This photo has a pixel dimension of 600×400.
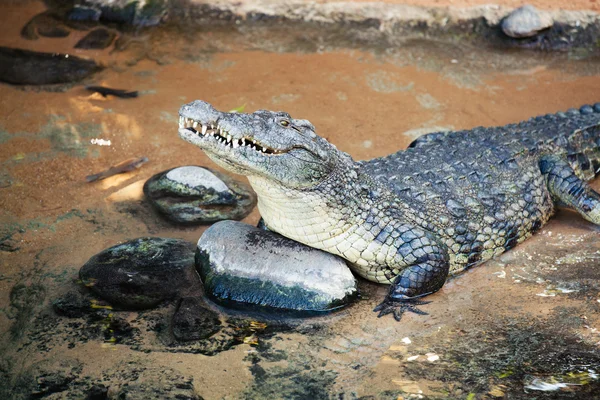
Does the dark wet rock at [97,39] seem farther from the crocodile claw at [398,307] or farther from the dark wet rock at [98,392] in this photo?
the dark wet rock at [98,392]

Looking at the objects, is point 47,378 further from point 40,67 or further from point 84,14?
point 84,14

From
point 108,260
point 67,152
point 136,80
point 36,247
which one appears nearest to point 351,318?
point 108,260

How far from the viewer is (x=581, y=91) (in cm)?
758

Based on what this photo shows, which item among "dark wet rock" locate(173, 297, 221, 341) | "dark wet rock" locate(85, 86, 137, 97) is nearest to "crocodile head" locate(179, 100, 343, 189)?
"dark wet rock" locate(173, 297, 221, 341)

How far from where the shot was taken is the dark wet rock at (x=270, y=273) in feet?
14.8

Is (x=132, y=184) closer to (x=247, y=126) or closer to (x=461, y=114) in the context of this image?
(x=247, y=126)

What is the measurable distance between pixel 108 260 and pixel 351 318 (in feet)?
5.75

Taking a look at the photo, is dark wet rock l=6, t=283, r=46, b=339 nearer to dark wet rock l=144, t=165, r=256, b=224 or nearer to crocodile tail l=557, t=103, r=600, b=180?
dark wet rock l=144, t=165, r=256, b=224

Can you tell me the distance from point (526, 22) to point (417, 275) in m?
4.95

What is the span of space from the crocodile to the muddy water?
18 centimetres

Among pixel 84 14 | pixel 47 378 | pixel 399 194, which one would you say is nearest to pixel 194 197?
pixel 399 194

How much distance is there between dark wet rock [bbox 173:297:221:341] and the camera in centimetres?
422

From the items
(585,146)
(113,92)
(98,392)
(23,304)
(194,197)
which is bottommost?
(23,304)

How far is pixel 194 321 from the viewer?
14.3ft
